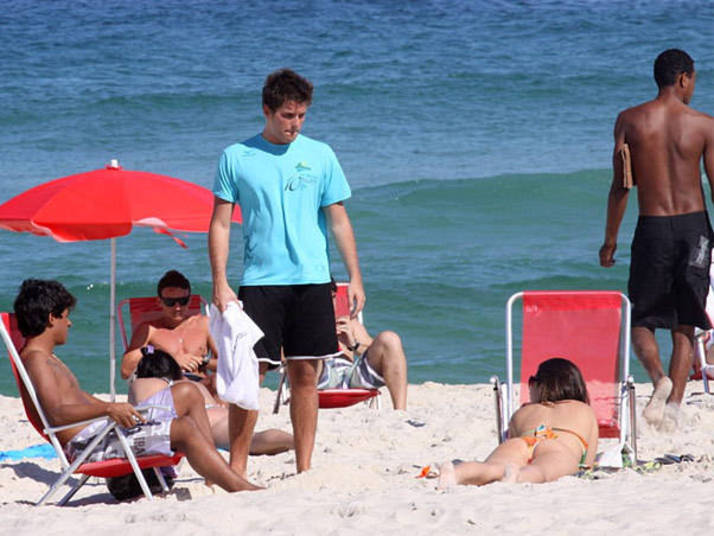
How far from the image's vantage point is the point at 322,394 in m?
6.51

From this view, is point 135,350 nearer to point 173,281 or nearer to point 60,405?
point 173,281

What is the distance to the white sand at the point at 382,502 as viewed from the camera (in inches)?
139

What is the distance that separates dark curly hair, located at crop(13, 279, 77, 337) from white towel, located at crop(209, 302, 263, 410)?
2.19 feet

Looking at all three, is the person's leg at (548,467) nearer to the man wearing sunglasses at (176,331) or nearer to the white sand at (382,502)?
the white sand at (382,502)

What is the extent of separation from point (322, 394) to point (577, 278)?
7462mm

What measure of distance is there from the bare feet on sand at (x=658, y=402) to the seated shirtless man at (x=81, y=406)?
2.02 meters

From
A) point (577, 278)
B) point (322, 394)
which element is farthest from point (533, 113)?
point (322, 394)

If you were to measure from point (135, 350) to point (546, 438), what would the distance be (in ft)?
8.86

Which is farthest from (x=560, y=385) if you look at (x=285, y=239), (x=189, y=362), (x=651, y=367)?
(x=189, y=362)

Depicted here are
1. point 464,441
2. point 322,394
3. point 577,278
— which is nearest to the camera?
point 464,441

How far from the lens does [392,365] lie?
6.78 meters

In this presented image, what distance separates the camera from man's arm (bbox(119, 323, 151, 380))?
6.28 metres

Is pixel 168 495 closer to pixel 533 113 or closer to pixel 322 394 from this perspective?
pixel 322 394

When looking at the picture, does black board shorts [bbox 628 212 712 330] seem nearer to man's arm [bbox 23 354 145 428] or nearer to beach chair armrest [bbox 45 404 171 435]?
beach chair armrest [bbox 45 404 171 435]
